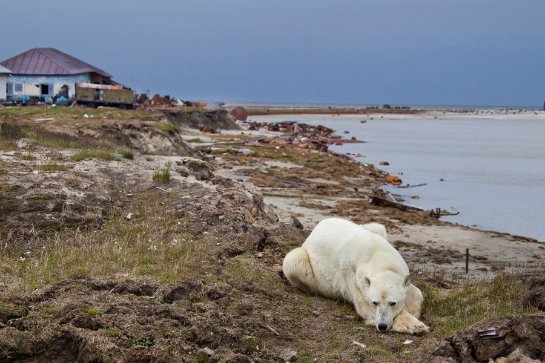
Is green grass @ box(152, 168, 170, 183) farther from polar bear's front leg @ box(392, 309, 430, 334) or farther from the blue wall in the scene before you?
the blue wall

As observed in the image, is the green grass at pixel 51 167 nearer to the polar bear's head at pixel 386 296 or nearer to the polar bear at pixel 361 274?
the polar bear at pixel 361 274

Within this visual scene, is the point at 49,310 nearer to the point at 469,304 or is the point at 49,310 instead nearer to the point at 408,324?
the point at 408,324

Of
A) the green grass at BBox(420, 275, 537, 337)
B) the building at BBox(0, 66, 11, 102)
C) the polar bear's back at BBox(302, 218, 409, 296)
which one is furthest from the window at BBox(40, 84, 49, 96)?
the green grass at BBox(420, 275, 537, 337)

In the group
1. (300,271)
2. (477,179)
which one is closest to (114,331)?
(300,271)

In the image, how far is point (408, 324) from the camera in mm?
8586

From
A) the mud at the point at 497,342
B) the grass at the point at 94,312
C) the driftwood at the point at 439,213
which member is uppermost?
the grass at the point at 94,312

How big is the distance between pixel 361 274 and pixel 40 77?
54.2 m

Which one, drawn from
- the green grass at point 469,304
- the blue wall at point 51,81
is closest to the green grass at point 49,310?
the green grass at point 469,304

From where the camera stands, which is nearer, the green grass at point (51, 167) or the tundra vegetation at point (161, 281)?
the tundra vegetation at point (161, 281)

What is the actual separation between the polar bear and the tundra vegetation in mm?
196

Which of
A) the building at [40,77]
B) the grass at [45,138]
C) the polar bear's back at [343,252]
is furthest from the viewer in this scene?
the building at [40,77]

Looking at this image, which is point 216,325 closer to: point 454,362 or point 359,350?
point 359,350

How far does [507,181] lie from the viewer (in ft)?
119

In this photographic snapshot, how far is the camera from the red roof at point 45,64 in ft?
193
